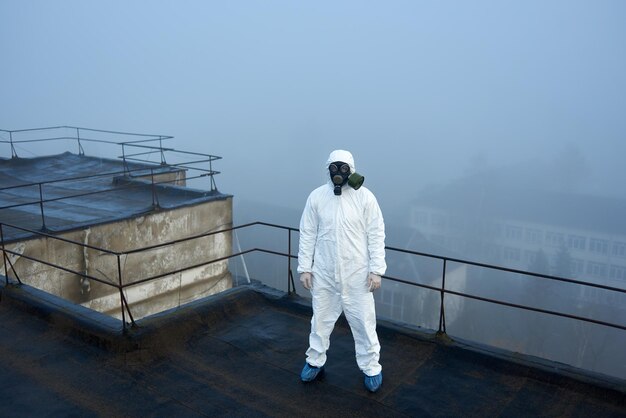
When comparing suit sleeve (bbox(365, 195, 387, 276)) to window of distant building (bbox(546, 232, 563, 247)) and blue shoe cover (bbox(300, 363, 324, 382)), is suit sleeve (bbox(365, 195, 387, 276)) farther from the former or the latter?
window of distant building (bbox(546, 232, 563, 247))

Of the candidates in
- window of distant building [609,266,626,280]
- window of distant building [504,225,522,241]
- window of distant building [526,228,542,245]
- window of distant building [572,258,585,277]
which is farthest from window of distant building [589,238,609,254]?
window of distant building [504,225,522,241]

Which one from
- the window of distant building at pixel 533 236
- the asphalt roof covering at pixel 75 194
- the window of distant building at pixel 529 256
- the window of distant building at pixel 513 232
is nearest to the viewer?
the asphalt roof covering at pixel 75 194

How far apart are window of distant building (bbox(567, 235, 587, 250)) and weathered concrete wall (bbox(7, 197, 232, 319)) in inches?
2435

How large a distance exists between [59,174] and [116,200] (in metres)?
4.22

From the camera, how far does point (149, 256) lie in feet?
38.1

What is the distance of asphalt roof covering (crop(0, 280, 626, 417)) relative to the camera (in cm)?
465

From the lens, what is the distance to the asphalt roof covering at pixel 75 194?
1104 cm

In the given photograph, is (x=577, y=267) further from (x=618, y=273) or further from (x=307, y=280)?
(x=307, y=280)

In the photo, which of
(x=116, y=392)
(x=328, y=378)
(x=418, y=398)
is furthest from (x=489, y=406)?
(x=116, y=392)

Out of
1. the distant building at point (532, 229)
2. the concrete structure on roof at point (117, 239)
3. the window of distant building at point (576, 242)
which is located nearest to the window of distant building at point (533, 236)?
Answer: the distant building at point (532, 229)

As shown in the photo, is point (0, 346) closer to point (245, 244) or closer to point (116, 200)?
point (116, 200)

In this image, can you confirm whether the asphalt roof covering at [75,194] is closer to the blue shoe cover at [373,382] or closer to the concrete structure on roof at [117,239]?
the concrete structure on roof at [117,239]

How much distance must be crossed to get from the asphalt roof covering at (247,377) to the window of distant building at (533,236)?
71.4 metres

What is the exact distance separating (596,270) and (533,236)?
11.2 metres
